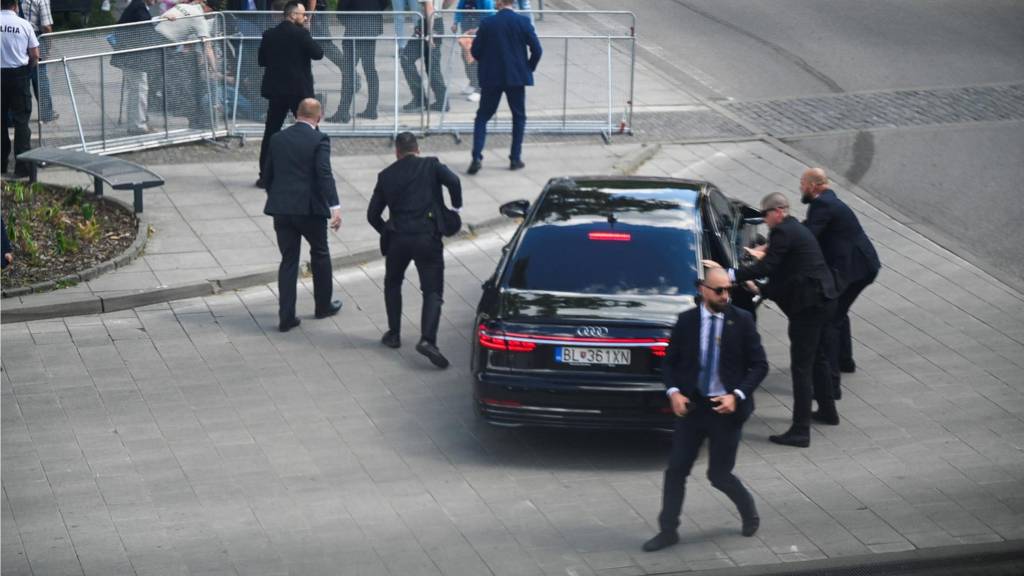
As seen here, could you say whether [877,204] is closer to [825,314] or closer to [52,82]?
[825,314]

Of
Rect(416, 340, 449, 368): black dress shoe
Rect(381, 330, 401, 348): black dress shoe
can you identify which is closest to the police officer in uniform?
Rect(381, 330, 401, 348): black dress shoe

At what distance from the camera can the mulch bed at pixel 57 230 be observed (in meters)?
12.9

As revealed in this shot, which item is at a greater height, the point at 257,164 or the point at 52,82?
the point at 52,82

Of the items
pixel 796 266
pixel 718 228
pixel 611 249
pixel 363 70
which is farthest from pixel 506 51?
pixel 796 266

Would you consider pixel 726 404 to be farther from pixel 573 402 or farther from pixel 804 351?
pixel 804 351

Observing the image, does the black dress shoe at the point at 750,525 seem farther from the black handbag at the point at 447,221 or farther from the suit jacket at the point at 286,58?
the suit jacket at the point at 286,58

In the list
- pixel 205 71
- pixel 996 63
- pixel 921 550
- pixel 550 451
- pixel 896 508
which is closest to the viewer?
pixel 921 550

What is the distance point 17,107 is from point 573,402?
28.9ft

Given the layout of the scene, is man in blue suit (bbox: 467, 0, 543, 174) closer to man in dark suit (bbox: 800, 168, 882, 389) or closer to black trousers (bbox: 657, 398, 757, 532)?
man in dark suit (bbox: 800, 168, 882, 389)

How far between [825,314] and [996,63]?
13346 mm

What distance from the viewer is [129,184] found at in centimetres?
1396

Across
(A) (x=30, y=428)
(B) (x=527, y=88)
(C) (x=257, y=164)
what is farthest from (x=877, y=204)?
(A) (x=30, y=428)

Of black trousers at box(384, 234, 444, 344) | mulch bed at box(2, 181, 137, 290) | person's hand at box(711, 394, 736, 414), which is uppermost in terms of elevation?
person's hand at box(711, 394, 736, 414)

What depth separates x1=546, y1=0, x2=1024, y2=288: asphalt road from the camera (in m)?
15.6
